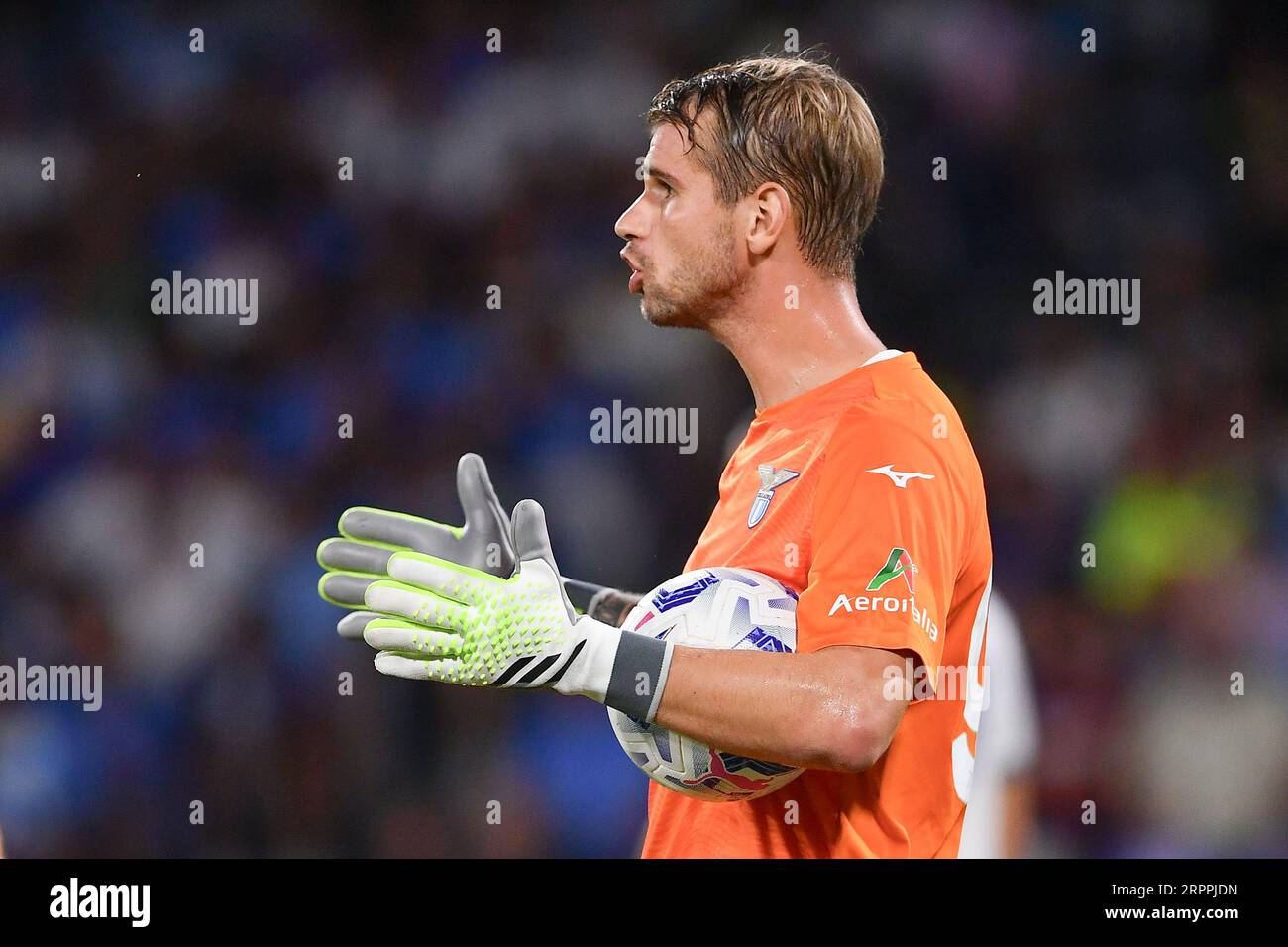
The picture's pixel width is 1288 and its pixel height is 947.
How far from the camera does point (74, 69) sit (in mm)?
5570

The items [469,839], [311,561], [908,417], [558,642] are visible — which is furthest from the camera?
[311,561]

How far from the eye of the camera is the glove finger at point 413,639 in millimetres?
2242

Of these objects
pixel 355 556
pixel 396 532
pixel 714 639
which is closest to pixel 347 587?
pixel 355 556

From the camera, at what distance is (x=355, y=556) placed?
8.22 feet

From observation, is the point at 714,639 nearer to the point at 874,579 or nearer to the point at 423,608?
the point at 874,579

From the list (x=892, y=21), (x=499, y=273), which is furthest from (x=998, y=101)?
(x=499, y=273)

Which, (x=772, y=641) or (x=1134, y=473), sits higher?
(x=1134, y=473)

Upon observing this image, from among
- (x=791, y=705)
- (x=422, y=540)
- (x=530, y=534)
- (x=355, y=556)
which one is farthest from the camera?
(x=422, y=540)

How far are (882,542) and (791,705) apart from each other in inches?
13.2

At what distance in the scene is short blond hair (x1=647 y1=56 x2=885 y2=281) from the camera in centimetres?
286

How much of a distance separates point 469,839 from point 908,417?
2.99 metres

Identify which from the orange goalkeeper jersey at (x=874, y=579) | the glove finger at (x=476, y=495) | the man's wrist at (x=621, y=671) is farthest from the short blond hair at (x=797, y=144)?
the man's wrist at (x=621, y=671)

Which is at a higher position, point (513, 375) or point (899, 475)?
point (513, 375)
